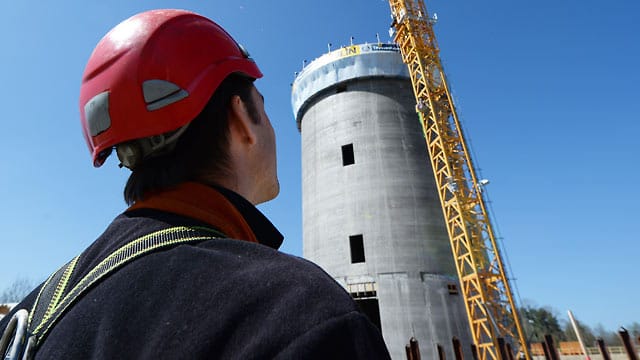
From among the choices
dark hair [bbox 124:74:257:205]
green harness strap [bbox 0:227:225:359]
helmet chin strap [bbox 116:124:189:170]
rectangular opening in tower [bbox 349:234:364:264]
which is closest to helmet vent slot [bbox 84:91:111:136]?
helmet chin strap [bbox 116:124:189:170]

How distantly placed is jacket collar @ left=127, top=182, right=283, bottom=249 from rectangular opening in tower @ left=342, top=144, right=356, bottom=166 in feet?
61.0

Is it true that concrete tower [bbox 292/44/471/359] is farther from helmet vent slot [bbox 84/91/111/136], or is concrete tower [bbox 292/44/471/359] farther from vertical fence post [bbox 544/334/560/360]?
helmet vent slot [bbox 84/91/111/136]

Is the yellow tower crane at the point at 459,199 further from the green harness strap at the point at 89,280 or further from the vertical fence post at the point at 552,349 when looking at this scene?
the green harness strap at the point at 89,280

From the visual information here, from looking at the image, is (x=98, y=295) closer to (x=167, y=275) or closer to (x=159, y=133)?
(x=167, y=275)

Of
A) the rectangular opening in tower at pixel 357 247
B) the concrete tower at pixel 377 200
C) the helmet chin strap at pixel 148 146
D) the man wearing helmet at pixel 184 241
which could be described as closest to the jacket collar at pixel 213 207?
the man wearing helmet at pixel 184 241

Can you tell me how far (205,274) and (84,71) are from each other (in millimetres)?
1220

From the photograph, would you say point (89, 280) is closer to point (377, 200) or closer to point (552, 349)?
point (552, 349)

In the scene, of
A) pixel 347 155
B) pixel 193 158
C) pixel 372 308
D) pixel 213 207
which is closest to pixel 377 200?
pixel 347 155

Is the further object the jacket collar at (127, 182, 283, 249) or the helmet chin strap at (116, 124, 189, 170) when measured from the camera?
the helmet chin strap at (116, 124, 189, 170)

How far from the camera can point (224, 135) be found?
5.14 ft

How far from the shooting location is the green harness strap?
3.28 ft

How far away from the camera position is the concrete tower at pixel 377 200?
16141mm

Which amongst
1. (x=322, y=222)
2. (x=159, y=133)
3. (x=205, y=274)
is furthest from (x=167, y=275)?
(x=322, y=222)

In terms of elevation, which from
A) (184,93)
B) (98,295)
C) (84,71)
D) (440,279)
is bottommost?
(98,295)
